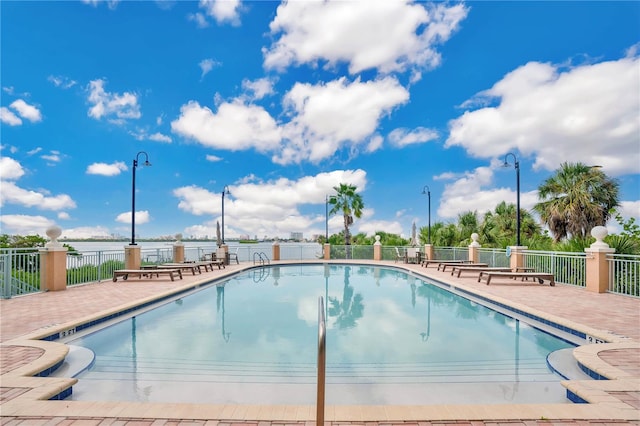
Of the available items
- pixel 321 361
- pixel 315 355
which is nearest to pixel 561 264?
pixel 315 355

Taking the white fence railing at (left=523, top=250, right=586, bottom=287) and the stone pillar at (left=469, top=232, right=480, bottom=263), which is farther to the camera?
the stone pillar at (left=469, top=232, right=480, bottom=263)

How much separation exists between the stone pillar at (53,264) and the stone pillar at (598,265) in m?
13.8

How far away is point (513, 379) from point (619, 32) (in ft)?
53.7

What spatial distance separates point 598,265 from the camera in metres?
8.68

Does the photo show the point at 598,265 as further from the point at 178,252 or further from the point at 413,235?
the point at 178,252

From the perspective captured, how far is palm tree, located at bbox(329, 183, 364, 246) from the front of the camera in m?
24.3

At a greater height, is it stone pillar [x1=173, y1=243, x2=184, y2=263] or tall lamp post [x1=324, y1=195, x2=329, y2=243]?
tall lamp post [x1=324, y1=195, x2=329, y2=243]

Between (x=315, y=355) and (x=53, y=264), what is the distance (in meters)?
7.93

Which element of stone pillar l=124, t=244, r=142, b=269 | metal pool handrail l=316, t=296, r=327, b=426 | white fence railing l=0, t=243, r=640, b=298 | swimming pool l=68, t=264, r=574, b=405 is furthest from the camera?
stone pillar l=124, t=244, r=142, b=269

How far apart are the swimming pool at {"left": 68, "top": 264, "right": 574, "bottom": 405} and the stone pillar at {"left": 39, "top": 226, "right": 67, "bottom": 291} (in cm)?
327

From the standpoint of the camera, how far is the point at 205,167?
26.8 m

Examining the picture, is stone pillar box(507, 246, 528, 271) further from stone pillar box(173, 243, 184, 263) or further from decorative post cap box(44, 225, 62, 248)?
decorative post cap box(44, 225, 62, 248)

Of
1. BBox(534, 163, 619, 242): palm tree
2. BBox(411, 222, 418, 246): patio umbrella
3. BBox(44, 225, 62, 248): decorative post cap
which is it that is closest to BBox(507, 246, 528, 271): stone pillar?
BBox(534, 163, 619, 242): palm tree

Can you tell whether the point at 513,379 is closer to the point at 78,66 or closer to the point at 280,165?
the point at 78,66
